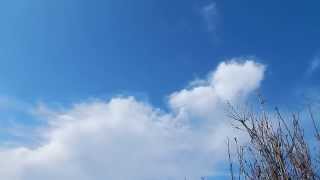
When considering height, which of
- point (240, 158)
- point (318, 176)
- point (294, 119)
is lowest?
point (318, 176)

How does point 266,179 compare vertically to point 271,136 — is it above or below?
below

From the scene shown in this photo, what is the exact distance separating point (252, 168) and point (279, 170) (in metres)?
0.64

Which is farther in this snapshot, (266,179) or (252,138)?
(252,138)

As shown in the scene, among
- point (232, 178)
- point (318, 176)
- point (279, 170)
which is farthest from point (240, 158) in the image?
point (318, 176)

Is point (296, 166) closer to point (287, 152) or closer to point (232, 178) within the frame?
point (287, 152)

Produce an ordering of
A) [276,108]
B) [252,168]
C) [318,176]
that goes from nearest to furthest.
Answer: [318,176] → [252,168] → [276,108]

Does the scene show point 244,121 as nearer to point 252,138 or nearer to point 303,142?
point 252,138

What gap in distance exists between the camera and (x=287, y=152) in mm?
9625

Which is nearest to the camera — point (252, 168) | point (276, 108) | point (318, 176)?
point (318, 176)

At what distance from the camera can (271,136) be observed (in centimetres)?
996

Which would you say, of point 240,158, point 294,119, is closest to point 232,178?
point 240,158

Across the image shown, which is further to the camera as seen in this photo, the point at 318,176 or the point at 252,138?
the point at 252,138

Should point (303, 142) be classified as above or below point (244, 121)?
below

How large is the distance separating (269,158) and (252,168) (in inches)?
17.8
